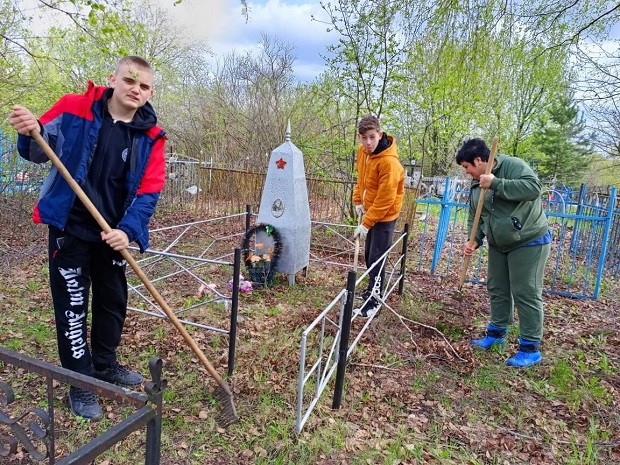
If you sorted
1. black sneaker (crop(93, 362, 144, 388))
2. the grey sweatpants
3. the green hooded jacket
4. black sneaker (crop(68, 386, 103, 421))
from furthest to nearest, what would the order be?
the grey sweatpants < the green hooded jacket < black sneaker (crop(93, 362, 144, 388)) < black sneaker (crop(68, 386, 103, 421))

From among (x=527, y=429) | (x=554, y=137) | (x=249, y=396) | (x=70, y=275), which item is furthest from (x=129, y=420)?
(x=554, y=137)

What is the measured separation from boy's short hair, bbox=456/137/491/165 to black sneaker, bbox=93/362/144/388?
3.08 m

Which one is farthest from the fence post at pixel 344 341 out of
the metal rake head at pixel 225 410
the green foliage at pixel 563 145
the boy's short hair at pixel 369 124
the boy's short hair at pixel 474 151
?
the green foliage at pixel 563 145

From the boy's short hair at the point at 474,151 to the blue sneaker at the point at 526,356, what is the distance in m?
1.64

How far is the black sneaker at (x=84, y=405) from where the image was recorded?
246 cm

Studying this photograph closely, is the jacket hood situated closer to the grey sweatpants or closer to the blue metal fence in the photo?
the grey sweatpants

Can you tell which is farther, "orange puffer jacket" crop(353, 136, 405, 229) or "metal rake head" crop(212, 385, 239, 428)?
"orange puffer jacket" crop(353, 136, 405, 229)

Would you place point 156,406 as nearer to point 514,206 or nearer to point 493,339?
point 514,206

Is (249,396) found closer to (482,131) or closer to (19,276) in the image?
(19,276)

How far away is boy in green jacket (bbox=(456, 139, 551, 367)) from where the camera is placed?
322 cm

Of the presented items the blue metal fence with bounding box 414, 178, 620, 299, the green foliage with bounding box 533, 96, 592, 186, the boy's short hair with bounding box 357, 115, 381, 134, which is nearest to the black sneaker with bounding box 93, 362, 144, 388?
the boy's short hair with bounding box 357, 115, 381, 134

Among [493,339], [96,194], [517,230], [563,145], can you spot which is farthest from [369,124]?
[563,145]

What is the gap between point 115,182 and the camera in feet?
7.72

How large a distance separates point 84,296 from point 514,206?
10.6ft
